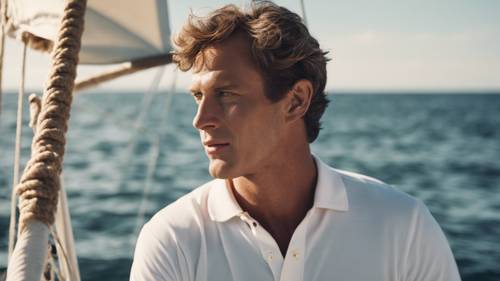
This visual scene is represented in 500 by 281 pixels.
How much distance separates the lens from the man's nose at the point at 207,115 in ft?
6.02

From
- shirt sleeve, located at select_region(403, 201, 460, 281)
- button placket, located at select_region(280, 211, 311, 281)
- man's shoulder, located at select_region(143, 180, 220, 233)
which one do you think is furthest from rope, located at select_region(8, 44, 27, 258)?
shirt sleeve, located at select_region(403, 201, 460, 281)

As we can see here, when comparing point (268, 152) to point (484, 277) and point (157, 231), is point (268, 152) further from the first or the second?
point (484, 277)

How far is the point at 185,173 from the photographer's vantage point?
20391 millimetres

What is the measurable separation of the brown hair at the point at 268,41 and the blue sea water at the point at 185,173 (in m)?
1.36

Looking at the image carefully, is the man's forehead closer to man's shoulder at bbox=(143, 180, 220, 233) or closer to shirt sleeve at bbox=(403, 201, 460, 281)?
man's shoulder at bbox=(143, 180, 220, 233)

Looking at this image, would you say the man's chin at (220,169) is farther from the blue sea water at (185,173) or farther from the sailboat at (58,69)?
the blue sea water at (185,173)

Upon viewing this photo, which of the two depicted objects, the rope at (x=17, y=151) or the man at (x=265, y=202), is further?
the rope at (x=17, y=151)

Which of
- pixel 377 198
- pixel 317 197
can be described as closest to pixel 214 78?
pixel 317 197

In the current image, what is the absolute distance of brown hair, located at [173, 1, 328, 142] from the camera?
6.26ft

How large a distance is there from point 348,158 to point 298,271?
2389 centimetres

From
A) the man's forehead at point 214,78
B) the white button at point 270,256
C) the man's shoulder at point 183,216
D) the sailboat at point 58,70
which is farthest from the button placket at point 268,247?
the sailboat at point 58,70

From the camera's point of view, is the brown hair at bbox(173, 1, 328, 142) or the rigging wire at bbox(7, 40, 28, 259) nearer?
the brown hair at bbox(173, 1, 328, 142)

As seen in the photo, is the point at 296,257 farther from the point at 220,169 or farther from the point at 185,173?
the point at 185,173

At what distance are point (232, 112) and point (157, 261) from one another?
0.43 meters
